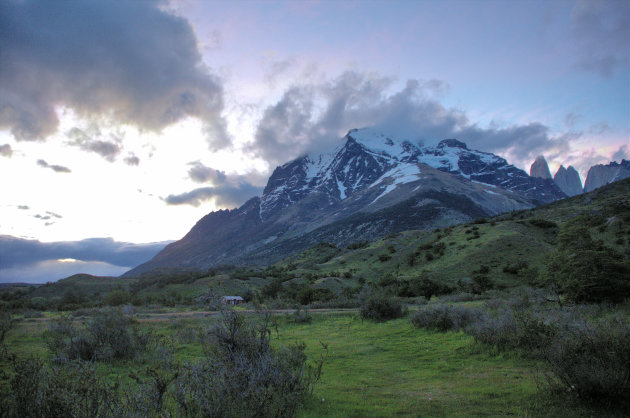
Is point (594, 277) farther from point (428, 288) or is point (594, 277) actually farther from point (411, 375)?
point (428, 288)

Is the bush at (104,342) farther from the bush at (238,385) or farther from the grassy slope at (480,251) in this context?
the grassy slope at (480,251)

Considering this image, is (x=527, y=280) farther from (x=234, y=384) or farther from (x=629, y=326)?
(x=234, y=384)

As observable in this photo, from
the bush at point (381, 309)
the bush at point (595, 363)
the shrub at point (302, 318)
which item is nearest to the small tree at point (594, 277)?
the bush at point (381, 309)

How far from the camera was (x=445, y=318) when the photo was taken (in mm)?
16734

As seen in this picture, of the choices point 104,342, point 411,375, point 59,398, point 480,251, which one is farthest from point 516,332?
point 480,251

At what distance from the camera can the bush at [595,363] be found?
655 centimetres

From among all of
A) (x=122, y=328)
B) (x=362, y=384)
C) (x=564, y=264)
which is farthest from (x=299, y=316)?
(x=564, y=264)

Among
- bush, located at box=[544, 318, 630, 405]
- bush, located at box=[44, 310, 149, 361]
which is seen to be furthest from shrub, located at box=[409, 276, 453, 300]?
bush, located at box=[544, 318, 630, 405]

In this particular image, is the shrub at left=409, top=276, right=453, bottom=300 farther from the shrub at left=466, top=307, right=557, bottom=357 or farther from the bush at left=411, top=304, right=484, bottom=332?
the shrub at left=466, top=307, right=557, bottom=357

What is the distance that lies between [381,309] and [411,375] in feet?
39.7

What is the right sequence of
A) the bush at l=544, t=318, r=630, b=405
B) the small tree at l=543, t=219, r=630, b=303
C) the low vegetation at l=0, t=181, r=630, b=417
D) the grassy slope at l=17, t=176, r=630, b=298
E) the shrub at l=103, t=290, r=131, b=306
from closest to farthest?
1. the low vegetation at l=0, t=181, r=630, b=417
2. the bush at l=544, t=318, r=630, b=405
3. the small tree at l=543, t=219, r=630, b=303
4. the grassy slope at l=17, t=176, r=630, b=298
5. the shrub at l=103, t=290, r=131, b=306

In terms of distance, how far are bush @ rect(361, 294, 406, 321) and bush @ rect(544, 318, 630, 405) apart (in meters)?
14.4

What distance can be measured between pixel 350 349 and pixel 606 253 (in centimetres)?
1557

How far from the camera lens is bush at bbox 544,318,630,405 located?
6547 millimetres
